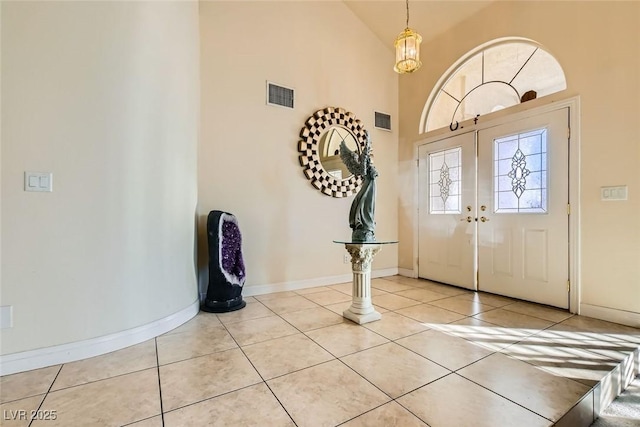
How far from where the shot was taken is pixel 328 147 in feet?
12.4

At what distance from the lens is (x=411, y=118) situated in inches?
172

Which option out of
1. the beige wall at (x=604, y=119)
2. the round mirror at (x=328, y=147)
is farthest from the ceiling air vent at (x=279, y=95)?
the beige wall at (x=604, y=119)

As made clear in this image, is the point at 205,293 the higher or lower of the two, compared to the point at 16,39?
lower

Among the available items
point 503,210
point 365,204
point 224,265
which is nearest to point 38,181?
point 224,265

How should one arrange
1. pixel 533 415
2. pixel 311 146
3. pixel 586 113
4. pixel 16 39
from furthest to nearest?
pixel 311 146 < pixel 586 113 < pixel 16 39 < pixel 533 415

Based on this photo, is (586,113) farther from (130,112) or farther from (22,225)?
(22,225)

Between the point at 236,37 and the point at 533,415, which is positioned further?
the point at 236,37

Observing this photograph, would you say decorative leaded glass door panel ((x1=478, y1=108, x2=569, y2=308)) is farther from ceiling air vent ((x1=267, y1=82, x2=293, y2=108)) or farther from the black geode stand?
the black geode stand

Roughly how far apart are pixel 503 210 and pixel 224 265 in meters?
3.15

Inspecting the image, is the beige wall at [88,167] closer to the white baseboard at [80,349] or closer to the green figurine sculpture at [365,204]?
the white baseboard at [80,349]

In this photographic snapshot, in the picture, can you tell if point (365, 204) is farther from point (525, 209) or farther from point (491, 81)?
point (491, 81)

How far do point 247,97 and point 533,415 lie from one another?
11.6 ft

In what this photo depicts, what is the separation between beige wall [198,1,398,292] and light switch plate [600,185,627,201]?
2618 millimetres

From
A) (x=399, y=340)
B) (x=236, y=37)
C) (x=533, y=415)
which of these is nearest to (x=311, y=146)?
(x=236, y=37)
